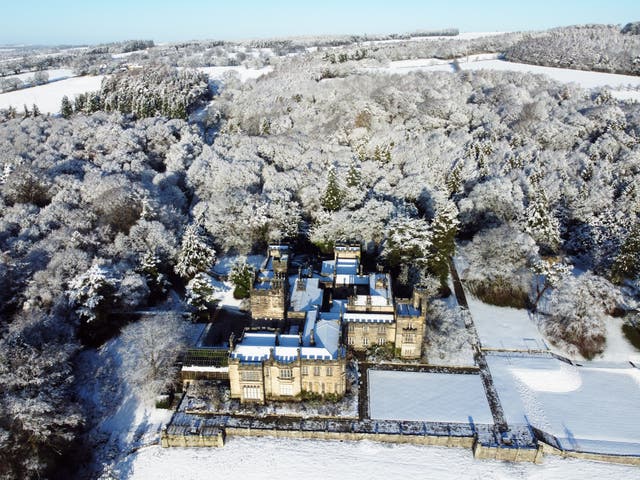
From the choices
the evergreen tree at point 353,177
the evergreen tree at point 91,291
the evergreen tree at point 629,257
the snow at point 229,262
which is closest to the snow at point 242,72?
the evergreen tree at point 353,177

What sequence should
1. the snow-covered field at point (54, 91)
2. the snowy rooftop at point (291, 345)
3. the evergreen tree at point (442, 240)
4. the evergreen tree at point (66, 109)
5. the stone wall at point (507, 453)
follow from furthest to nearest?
the snow-covered field at point (54, 91), the evergreen tree at point (66, 109), the evergreen tree at point (442, 240), the snowy rooftop at point (291, 345), the stone wall at point (507, 453)

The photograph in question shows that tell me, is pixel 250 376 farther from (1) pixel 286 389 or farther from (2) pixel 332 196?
(2) pixel 332 196

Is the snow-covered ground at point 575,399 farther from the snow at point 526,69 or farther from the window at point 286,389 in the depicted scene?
the snow at point 526,69

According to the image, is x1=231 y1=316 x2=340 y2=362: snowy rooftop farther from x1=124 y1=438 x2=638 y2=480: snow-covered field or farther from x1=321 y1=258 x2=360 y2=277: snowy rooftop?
x1=321 y1=258 x2=360 y2=277: snowy rooftop

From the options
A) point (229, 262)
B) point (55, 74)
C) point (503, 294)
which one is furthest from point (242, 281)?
point (55, 74)

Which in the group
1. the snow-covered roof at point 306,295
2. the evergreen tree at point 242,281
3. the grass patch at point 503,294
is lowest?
the grass patch at point 503,294

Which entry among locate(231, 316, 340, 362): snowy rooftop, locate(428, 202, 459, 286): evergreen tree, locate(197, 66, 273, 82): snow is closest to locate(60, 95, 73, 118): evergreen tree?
locate(197, 66, 273, 82): snow
